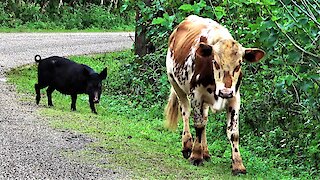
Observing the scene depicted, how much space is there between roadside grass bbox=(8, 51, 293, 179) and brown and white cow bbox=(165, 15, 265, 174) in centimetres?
31

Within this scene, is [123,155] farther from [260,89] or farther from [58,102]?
[58,102]

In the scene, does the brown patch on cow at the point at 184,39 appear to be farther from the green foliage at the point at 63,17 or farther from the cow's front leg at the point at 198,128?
the green foliage at the point at 63,17

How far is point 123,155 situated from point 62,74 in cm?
423

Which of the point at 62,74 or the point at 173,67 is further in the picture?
the point at 62,74

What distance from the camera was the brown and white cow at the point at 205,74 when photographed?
8594 millimetres

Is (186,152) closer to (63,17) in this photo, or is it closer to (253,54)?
(253,54)

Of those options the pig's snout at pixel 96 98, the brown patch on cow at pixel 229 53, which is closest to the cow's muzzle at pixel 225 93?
the brown patch on cow at pixel 229 53

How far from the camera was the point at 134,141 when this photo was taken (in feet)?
34.4

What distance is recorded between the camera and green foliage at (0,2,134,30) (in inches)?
1210

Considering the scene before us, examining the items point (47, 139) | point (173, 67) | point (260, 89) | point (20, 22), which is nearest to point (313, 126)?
point (260, 89)

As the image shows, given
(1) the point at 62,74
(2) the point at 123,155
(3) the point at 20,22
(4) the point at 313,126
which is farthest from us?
(3) the point at 20,22

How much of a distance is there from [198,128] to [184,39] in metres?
1.24

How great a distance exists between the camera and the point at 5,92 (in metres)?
14.1

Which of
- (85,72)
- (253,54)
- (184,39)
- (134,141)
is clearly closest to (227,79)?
(253,54)
